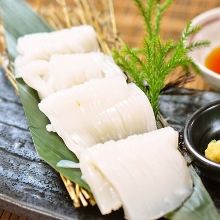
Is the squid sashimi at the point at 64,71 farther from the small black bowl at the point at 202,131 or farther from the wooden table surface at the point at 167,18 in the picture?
the wooden table surface at the point at 167,18

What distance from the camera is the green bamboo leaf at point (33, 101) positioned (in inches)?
81.6

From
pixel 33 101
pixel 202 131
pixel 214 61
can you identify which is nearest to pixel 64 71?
pixel 33 101

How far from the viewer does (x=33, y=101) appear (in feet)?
7.95

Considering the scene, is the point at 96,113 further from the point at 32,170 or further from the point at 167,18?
the point at 167,18

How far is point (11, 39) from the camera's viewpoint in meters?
2.78

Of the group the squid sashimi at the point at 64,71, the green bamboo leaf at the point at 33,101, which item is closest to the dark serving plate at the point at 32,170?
the green bamboo leaf at the point at 33,101

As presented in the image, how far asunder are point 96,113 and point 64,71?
0.36 metres

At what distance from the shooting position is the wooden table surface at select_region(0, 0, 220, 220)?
3244 mm


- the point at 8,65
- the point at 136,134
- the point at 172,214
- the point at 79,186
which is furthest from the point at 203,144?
the point at 8,65

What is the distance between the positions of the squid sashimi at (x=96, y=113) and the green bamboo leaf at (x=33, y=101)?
5cm

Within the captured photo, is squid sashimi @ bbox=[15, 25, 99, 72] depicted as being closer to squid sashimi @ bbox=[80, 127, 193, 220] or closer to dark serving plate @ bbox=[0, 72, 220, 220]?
dark serving plate @ bbox=[0, 72, 220, 220]

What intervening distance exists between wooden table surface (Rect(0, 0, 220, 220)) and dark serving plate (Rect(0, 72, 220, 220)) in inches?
30.6

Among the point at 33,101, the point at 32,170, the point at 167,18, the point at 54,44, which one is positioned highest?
the point at 54,44

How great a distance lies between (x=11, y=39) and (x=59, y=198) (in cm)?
111
